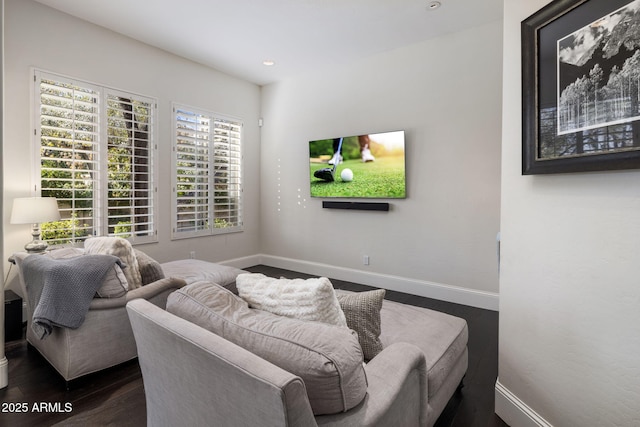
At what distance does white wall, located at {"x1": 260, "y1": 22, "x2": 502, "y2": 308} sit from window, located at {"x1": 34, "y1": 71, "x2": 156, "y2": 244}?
6.97 feet

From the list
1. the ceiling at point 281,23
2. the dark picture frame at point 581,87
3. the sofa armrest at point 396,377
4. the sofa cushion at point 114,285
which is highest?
the ceiling at point 281,23

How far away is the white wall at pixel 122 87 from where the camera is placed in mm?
3020

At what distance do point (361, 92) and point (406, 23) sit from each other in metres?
1.08

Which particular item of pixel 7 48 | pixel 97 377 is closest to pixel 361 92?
pixel 7 48

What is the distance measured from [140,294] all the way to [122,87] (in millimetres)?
2779

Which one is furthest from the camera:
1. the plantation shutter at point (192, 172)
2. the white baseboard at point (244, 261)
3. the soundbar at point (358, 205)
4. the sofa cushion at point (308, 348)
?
the white baseboard at point (244, 261)

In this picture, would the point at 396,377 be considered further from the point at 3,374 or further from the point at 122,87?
the point at 122,87

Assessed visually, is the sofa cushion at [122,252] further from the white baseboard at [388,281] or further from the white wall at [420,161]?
the white wall at [420,161]

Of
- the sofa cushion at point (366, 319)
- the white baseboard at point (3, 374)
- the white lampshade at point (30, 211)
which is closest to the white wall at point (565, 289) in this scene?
the sofa cushion at point (366, 319)

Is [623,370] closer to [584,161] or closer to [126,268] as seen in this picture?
[584,161]

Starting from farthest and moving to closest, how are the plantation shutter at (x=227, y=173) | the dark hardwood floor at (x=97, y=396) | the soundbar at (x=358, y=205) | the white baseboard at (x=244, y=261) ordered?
1. the white baseboard at (x=244, y=261)
2. the plantation shutter at (x=227, y=173)
3. the soundbar at (x=358, y=205)
4. the dark hardwood floor at (x=97, y=396)

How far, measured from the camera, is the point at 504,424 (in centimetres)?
178

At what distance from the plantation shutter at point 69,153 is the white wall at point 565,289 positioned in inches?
156

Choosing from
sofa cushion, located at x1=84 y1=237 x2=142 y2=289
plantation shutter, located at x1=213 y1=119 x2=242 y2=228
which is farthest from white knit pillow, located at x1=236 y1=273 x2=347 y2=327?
plantation shutter, located at x1=213 y1=119 x2=242 y2=228
